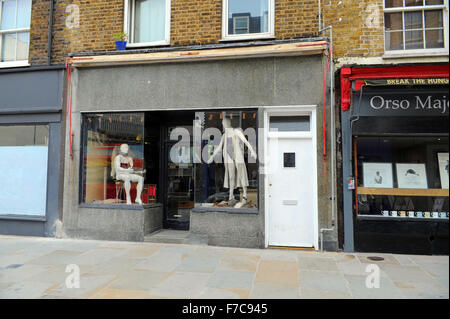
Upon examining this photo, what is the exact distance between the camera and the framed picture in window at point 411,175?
681 centimetres

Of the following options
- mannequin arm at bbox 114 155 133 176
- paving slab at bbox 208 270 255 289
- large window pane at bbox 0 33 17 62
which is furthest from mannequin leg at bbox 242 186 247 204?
large window pane at bbox 0 33 17 62

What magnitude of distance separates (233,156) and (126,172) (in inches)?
111

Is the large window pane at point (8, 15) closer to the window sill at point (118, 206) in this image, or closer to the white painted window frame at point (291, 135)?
the window sill at point (118, 206)

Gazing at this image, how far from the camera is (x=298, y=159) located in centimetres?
727

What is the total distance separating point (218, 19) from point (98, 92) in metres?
3.52

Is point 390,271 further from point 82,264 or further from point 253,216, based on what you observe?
point 82,264

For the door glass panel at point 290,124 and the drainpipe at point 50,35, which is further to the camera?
the drainpipe at point 50,35

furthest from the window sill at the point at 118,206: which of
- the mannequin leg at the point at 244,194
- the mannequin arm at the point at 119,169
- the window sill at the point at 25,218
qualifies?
the mannequin leg at the point at 244,194

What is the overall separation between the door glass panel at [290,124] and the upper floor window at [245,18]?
6.91 feet

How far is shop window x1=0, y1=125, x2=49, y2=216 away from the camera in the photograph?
328 inches

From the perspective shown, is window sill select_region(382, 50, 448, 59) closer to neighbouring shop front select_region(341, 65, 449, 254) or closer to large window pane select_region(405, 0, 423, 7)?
neighbouring shop front select_region(341, 65, 449, 254)

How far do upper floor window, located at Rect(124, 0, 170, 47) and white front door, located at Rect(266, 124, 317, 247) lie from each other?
422 centimetres

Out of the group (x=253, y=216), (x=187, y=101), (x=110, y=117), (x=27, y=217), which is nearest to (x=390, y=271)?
(x=253, y=216)

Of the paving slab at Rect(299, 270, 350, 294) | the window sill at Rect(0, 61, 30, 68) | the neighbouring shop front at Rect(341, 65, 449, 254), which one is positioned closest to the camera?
the paving slab at Rect(299, 270, 350, 294)
